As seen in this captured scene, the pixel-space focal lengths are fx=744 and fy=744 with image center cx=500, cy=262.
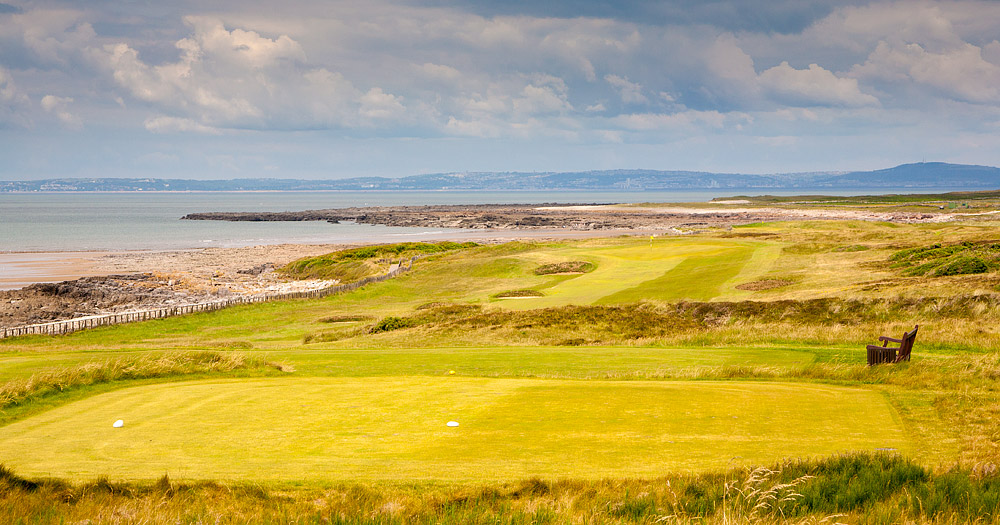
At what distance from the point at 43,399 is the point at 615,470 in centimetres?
1051

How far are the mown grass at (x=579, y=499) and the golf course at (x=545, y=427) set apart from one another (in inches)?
1.3

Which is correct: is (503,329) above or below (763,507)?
below

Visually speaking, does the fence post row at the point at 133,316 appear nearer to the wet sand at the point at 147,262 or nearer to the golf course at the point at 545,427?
the golf course at the point at 545,427

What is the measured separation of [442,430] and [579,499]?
10.4 ft

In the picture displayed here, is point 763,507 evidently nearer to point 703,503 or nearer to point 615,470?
point 703,503

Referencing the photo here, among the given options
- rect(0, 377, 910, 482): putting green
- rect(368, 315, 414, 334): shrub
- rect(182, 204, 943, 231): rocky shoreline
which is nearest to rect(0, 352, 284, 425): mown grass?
rect(0, 377, 910, 482): putting green

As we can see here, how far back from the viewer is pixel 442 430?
33.1 feet

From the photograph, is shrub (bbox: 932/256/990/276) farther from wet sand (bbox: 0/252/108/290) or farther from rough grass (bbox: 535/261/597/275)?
wet sand (bbox: 0/252/108/290)

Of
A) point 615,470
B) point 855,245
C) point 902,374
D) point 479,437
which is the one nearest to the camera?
point 615,470

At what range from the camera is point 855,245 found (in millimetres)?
47906

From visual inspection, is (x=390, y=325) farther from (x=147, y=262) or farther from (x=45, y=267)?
(x=147, y=262)

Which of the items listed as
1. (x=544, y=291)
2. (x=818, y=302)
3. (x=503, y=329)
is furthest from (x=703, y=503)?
(x=544, y=291)

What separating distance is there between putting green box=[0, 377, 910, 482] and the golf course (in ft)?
0.15

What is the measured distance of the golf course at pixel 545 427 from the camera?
716 cm
